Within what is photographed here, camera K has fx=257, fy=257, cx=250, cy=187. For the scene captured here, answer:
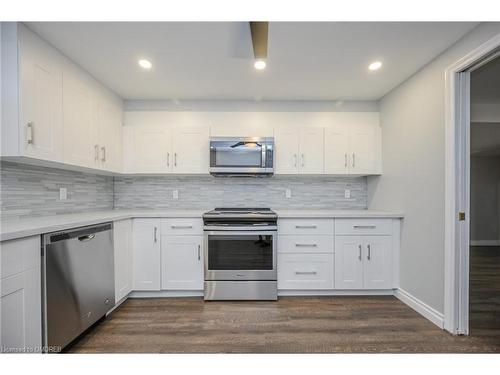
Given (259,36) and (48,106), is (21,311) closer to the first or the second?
(48,106)

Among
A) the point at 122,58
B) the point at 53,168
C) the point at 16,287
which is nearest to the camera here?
the point at 16,287

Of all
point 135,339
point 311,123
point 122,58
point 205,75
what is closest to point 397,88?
point 311,123

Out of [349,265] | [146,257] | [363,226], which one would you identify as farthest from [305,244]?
[146,257]

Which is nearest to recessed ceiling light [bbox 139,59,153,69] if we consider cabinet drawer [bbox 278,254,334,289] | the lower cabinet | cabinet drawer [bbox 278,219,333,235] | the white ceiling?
the white ceiling

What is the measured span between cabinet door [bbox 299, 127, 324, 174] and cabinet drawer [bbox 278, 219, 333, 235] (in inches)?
24.8

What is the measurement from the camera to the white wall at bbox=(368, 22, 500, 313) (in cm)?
208

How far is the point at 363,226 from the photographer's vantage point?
2.69 m

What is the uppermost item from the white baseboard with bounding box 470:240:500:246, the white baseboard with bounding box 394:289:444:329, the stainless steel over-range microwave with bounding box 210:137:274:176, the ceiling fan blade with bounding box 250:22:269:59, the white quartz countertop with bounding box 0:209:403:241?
the ceiling fan blade with bounding box 250:22:269:59

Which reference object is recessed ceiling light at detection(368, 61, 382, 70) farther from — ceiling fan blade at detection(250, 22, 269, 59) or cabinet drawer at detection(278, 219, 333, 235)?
cabinet drawer at detection(278, 219, 333, 235)

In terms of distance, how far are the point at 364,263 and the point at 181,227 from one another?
195 cm

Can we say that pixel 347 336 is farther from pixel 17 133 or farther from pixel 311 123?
pixel 17 133

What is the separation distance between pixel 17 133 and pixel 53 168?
790 mm

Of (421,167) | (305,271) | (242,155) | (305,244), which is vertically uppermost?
(242,155)

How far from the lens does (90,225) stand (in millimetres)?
1985
